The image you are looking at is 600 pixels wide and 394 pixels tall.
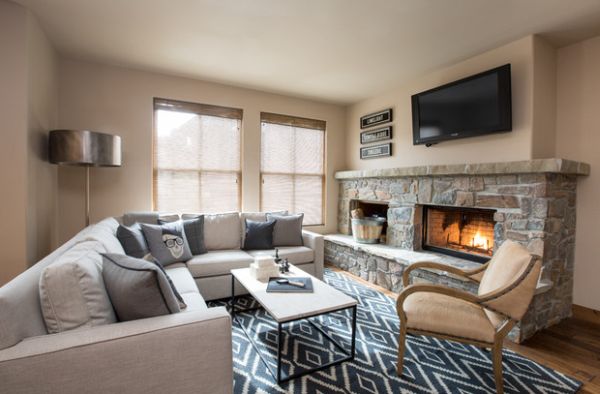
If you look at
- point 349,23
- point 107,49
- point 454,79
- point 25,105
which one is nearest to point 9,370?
point 25,105

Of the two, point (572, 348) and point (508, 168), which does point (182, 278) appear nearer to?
point (508, 168)

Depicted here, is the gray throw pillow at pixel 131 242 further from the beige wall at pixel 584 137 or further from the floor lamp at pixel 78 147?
the beige wall at pixel 584 137

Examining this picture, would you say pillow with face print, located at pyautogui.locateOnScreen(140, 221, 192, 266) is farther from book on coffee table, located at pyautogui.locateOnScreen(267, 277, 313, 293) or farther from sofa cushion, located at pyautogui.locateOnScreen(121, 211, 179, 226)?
book on coffee table, located at pyautogui.locateOnScreen(267, 277, 313, 293)

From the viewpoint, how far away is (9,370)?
992mm

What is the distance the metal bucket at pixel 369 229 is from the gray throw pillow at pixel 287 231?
89 centimetres

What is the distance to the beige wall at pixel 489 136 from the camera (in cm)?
276

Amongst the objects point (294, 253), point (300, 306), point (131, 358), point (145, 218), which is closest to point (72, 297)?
point (131, 358)

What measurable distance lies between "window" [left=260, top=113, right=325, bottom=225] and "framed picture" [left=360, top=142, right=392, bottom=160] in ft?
2.27

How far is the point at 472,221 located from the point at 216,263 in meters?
2.93

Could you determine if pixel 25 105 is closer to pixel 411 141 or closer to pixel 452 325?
pixel 452 325

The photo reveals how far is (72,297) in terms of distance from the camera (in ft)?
4.09

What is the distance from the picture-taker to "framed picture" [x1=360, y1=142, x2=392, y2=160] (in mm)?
4234

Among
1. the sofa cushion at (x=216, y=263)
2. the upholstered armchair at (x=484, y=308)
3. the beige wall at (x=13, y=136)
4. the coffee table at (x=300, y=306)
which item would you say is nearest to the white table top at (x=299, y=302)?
the coffee table at (x=300, y=306)

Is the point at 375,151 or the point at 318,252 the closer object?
the point at 318,252
